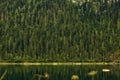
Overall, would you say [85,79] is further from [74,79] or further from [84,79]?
[74,79]

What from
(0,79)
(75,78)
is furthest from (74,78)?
(0,79)

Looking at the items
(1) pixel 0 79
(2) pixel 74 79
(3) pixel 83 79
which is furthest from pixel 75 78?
(3) pixel 83 79

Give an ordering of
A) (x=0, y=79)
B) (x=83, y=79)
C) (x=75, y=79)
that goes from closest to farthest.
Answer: (x=0, y=79)
(x=75, y=79)
(x=83, y=79)

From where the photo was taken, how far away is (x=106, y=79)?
313 ft

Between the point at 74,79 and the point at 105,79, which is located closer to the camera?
the point at 74,79

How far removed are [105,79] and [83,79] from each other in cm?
747

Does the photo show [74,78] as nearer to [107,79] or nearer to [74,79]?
[74,79]

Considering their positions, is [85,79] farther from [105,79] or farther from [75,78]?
[75,78]

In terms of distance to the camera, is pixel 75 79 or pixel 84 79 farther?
pixel 84 79

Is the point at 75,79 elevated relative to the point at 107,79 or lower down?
elevated

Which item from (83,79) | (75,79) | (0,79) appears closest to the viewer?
(0,79)

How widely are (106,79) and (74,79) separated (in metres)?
82.2

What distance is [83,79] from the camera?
92.4 meters

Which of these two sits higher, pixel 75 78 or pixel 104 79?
pixel 75 78
